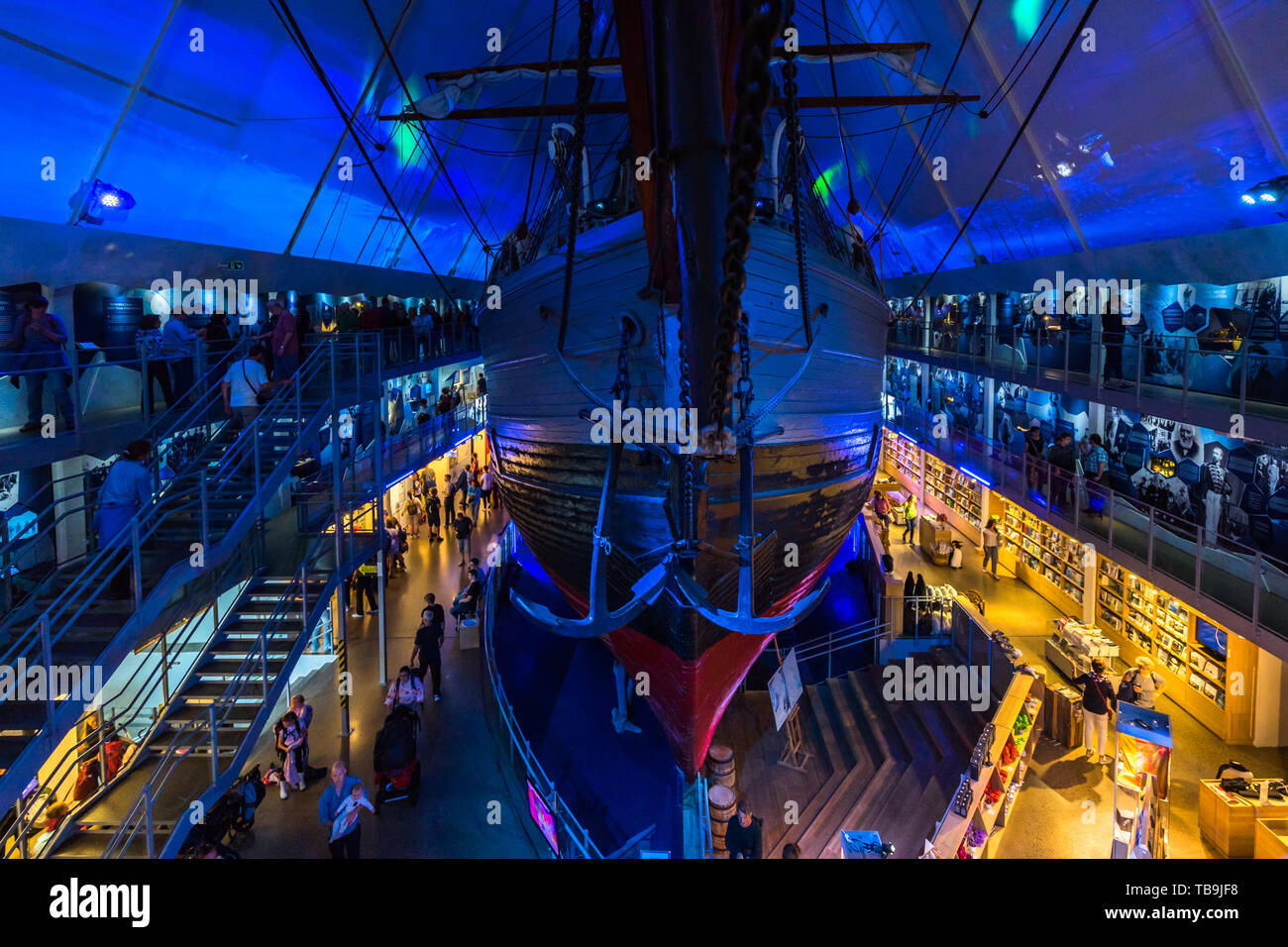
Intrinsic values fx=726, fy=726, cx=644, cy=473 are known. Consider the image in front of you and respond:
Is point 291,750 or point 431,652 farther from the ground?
point 431,652

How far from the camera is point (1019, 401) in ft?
48.1

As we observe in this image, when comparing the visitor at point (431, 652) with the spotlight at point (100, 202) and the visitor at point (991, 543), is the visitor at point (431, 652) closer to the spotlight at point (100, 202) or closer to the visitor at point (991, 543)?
the spotlight at point (100, 202)

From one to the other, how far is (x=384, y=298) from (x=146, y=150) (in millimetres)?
8763

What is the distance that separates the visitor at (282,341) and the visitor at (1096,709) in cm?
918

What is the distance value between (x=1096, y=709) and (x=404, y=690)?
7.74 meters

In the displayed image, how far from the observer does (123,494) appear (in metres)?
4.74

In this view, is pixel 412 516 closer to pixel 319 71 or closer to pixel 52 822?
pixel 52 822

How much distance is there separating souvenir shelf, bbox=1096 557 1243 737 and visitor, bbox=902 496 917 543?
6.31 m

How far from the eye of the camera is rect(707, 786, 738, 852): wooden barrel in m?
6.43

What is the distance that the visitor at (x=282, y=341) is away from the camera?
701 centimetres

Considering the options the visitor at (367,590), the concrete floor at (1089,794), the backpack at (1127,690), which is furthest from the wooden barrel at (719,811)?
the visitor at (367,590)

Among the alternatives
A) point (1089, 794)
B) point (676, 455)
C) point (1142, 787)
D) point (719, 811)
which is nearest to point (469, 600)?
point (719, 811)

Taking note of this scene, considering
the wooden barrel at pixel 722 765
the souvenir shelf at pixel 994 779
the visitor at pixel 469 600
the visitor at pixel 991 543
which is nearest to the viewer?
the souvenir shelf at pixel 994 779
